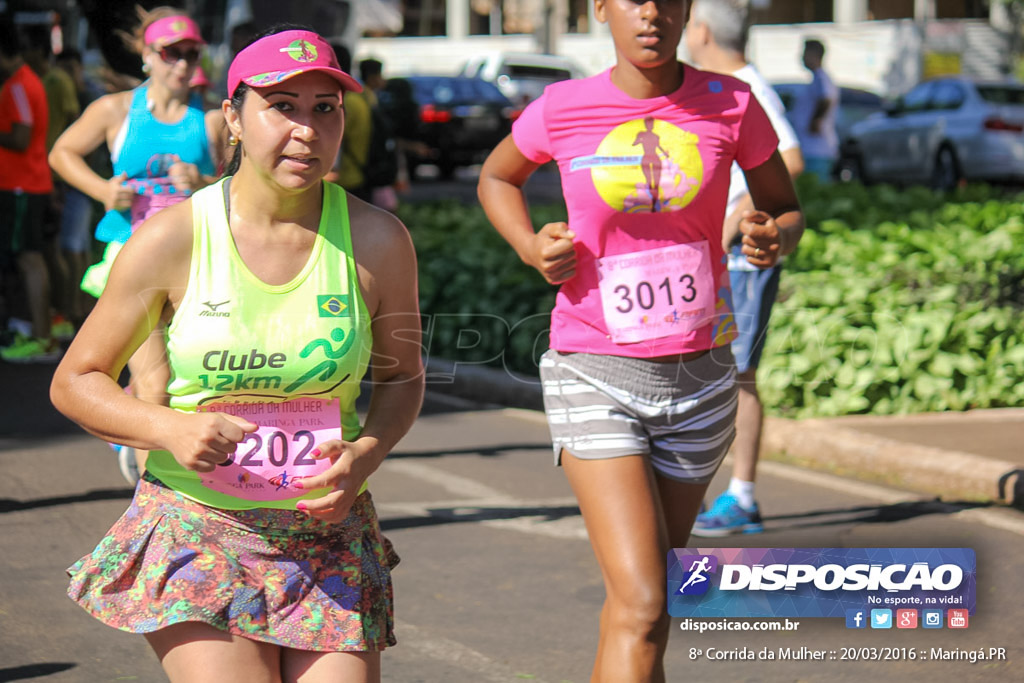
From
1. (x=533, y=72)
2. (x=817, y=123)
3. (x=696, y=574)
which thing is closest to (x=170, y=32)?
(x=696, y=574)

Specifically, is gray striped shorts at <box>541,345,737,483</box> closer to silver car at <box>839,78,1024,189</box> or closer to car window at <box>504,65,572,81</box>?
silver car at <box>839,78,1024,189</box>

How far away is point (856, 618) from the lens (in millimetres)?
4449

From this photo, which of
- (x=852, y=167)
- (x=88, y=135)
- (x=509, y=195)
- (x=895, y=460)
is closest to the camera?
(x=509, y=195)

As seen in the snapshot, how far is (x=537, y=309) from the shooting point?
32.8 feet

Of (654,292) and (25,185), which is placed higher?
(654,292)

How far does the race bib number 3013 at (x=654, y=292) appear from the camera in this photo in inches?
→ 146

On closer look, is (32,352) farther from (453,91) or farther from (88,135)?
(453,91)

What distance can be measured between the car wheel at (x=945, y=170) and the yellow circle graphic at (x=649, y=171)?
19.4m

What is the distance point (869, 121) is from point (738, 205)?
65.1ft

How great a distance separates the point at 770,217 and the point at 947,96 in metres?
20.1

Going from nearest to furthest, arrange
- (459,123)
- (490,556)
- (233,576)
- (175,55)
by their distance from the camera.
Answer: (233,576)
(490,556)
(175,55)
(459,123)

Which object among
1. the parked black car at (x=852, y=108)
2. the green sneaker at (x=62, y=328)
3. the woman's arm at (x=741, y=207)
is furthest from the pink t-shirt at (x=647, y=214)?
the parked black car at (x=852, y=108)

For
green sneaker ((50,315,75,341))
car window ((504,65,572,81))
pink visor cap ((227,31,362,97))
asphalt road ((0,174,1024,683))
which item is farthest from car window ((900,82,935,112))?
pink visor cap ((227,31,362,97))

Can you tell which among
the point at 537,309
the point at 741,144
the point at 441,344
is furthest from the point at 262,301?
the point at 441,344
